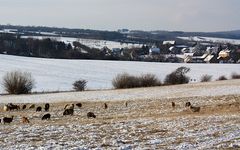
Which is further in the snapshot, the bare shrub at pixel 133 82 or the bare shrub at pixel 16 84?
the bare shrub at pixel 133 82

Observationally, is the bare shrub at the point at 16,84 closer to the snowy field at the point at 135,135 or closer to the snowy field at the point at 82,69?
the snowy field at the point at 82,69

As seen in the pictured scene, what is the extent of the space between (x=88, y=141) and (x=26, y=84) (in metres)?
53.7

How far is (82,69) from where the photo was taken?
124 metres

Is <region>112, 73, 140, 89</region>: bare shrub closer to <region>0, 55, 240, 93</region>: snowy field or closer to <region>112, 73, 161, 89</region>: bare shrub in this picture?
<region>112, 73, 161, 89</region>: bare shrub

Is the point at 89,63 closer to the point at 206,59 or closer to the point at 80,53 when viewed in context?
the point at 80,53

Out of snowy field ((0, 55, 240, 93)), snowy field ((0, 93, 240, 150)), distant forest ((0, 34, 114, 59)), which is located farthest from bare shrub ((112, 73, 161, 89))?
distant forest ((0, 34, 114, 59))

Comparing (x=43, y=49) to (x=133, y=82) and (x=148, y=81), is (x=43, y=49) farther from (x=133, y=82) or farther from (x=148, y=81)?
(x=133, y=82)

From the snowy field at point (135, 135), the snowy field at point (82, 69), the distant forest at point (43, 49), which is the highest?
the snowy field at point (135, 135)

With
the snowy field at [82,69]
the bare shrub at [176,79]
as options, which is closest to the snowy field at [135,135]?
the bare shrub at [176,79]

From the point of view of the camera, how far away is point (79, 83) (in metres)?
79.8

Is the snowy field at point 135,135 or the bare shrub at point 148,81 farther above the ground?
the snowy field at point 135,135

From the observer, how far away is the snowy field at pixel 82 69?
105 meters

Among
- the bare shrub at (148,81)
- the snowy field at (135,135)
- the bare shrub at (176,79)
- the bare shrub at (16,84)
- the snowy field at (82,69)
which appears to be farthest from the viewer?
the snowy field at (82,69)

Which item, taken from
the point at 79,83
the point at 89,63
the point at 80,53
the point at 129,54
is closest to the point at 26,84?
the point at 79,83
